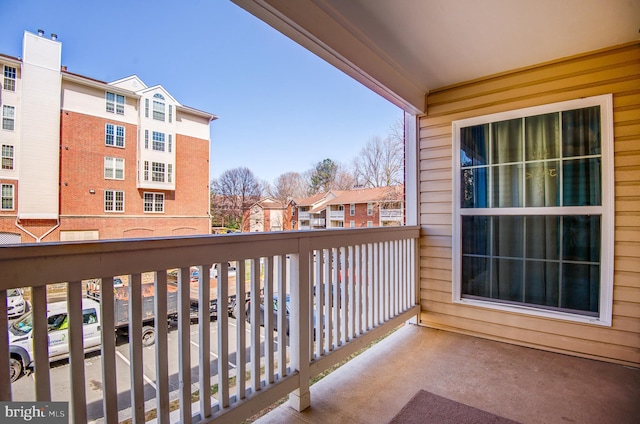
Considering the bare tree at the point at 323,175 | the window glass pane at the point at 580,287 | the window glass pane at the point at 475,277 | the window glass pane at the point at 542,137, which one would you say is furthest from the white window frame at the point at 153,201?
the window glass pane at the point at 580,287

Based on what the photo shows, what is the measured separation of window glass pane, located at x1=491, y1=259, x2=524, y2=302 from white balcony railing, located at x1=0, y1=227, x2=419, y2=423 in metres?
1.27

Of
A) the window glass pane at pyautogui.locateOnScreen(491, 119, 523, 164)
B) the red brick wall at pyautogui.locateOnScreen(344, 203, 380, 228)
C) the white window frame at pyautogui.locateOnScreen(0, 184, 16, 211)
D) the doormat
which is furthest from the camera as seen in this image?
the window glass pane at pyautogui.locateOnScreen(491, 119, 523, 164)

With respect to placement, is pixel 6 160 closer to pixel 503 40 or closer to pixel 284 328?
pixel 284 328

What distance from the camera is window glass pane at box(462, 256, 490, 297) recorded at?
3006 millimetres

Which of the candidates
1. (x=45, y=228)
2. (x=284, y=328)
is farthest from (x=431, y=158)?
(x=45, y=228)

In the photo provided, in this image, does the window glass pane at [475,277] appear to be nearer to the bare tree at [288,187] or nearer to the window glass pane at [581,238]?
the window glass pane at [581,238]

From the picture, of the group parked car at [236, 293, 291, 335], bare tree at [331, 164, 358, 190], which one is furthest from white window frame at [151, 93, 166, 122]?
bare tree at [331, 164, 358, 190]

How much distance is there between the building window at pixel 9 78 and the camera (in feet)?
2.90

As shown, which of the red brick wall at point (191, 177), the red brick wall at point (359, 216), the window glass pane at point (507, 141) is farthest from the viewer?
the window glass pane at point (507, 141)

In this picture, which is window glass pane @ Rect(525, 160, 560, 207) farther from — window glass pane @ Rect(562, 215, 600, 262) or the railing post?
the railing post

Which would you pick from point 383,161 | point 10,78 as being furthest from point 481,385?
point 10,78

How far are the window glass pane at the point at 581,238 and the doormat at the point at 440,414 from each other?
1.56 meters

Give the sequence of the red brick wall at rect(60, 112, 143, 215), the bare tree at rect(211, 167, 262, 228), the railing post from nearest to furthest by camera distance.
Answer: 1. the red brick wall at rect(60, 112, 143, 215)
2. the bare tree at rect(211, 167, 262, 228)
3. the railing post

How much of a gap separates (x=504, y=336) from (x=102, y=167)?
3.26 metres
